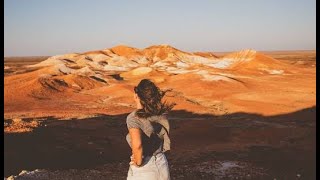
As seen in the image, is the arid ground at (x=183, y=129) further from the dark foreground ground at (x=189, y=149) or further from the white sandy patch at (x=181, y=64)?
the white sandy patch at (x=181, y=64)

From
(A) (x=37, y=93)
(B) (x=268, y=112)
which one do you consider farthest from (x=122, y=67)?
(B) (x=268, y=112)

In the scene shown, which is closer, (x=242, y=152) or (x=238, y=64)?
(x=242, y=152)

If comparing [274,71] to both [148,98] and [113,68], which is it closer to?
[113,68]

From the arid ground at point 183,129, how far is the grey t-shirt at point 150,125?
17.5 feet

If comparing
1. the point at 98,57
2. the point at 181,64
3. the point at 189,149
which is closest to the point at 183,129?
the point at 189,149

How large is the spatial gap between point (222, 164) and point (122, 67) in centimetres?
4912

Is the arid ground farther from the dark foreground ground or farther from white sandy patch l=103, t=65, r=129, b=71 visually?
white sandy patch l=103, t=65, r=129, b=71

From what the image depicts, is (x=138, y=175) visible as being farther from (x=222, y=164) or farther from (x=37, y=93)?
(x=37, y=93)

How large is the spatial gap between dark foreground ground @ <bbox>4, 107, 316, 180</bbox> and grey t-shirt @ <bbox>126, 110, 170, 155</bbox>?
552 centimetres

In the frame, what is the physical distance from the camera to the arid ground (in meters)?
11.1

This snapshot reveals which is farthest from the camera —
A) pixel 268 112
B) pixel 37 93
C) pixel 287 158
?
pixel 37 93

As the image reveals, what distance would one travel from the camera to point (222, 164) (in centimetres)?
1133

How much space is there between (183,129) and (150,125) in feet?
44.3

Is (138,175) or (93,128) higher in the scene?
(138,175)
